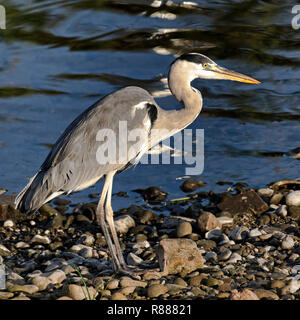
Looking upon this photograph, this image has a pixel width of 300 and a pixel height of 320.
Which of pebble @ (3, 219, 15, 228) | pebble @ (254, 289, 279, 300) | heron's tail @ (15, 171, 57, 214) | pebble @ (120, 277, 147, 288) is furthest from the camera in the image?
pebble @ (3, 219, 15, 228)

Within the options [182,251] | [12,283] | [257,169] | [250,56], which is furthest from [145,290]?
[250,56]

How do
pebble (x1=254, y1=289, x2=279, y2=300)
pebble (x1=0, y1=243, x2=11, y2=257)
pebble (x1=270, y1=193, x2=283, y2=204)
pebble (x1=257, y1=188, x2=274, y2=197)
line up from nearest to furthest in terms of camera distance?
1. pebble (x1=254, y1=289, x2=279, y2=300)
2. pebble (x1=0, y1=243, x2=11, y2=257)
3. pebble (x1=270, y1=193, x2=283, y2=204)
4. pebble (x1=257, y1=188, x2=274, y2=197)

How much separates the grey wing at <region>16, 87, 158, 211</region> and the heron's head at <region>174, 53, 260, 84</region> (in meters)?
0.57

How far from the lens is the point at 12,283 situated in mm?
5363

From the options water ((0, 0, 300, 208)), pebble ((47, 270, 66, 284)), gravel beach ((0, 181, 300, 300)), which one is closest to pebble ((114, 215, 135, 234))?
gravel beach ((0, 181, 300, 300))

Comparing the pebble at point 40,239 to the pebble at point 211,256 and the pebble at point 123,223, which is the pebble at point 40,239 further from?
the pebble at point 211,256

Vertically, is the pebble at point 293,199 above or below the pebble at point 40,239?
above

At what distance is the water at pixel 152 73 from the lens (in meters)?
8.05

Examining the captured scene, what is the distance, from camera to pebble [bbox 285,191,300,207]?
22.4ft

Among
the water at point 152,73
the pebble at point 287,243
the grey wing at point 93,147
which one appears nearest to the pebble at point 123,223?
the water at point 152,73

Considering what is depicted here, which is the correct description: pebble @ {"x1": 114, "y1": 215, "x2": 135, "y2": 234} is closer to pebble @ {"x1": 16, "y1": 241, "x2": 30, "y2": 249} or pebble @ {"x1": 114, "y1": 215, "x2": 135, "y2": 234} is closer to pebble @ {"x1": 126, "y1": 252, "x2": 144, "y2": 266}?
pebble @ {"x1": 126, "y1": 252, "x2": 144, "y2": 266}

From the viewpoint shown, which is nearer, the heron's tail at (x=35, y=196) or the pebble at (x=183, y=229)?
the heron's tail at (x=35, y=196)

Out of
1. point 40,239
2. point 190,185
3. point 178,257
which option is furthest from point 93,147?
point 190,185

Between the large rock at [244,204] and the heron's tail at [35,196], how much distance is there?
1.84 meters
